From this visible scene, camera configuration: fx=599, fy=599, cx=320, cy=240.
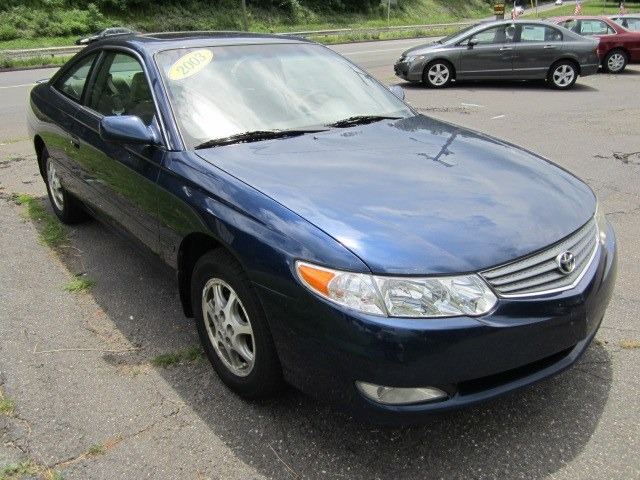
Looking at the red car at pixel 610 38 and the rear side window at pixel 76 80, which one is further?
the red car at pixel 610 38

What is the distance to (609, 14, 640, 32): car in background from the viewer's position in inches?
647

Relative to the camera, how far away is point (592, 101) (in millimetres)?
11594

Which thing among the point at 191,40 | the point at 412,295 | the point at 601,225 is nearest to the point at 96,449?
the point at 412,295

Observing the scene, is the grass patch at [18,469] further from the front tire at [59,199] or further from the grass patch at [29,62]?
the grass patch at [29,62]

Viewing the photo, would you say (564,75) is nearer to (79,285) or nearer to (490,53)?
(490,53)

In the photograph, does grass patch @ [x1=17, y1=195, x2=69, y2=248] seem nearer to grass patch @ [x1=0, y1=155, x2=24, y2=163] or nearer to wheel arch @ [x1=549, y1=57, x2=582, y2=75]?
grass patch @ [x1=0, y1=155, x2=24, y2=163]

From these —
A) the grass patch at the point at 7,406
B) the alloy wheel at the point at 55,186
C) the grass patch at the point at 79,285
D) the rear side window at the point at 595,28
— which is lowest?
the grass patch at the point at 7,406

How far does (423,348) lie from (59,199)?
3928 millimetres

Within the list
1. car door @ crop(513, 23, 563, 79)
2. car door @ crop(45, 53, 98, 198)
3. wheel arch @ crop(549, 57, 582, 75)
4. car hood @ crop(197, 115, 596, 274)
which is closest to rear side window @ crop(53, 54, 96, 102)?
car door @ crop(45, 53, 98, 198)

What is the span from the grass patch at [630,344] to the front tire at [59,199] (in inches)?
152

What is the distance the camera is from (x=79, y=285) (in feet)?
13.0

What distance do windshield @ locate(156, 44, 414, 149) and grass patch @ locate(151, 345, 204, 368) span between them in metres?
1.08

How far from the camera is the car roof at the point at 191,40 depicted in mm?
3561

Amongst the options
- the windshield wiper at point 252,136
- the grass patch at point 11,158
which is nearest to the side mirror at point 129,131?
the windshield wiper at point 252,136
